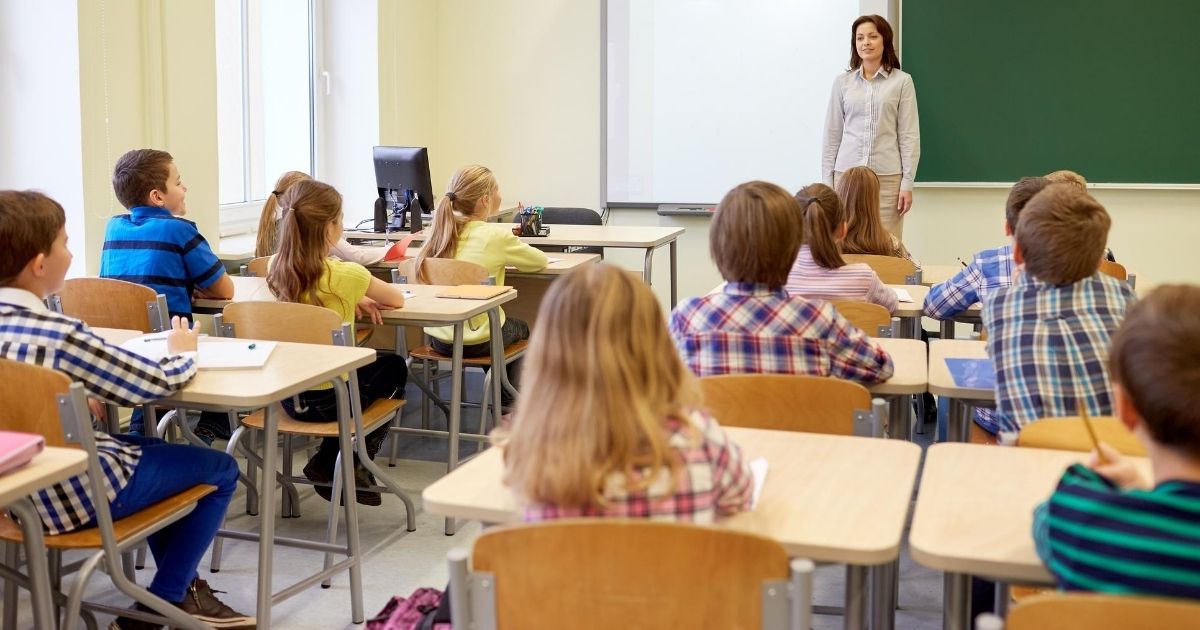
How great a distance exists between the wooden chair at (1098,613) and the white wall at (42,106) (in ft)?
13.5

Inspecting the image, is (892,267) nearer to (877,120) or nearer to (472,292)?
(472,292)

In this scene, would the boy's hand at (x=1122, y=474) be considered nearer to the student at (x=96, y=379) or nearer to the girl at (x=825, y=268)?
the student at (x=96, y=379)

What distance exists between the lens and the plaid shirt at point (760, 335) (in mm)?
2480

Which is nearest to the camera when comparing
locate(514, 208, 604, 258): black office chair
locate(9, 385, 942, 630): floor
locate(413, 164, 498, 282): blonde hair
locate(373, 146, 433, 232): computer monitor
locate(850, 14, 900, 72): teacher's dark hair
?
locate(9, 385, 942, 630): floor

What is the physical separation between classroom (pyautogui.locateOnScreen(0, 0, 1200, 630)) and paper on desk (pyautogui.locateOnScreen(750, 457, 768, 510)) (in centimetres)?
1

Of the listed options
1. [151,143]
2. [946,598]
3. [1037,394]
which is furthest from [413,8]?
[946,598]

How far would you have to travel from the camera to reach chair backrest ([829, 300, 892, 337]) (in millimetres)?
3309

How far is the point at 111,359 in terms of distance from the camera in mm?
2426

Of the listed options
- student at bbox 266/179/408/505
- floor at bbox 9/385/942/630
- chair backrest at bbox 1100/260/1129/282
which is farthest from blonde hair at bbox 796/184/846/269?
student at bbox 266/179/408/505

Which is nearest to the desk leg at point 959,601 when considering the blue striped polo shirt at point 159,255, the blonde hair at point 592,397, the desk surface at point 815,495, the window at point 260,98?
the desk surface at point 815,495

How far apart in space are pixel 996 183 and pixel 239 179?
160 inches

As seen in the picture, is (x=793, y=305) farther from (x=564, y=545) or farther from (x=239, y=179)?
(x=239, y=179)

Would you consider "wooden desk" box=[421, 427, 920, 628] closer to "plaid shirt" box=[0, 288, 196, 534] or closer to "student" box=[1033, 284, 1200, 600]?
"student" box=[1033, 284, 1200, 600]

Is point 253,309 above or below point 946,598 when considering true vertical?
above
